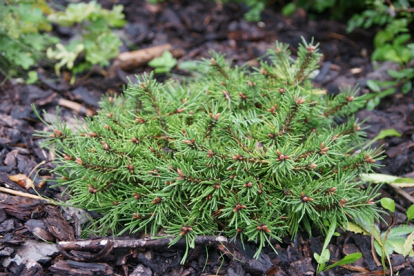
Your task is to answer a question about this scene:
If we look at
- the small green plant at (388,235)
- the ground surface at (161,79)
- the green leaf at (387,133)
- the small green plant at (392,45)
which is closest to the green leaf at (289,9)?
the ground surface at (161,79)

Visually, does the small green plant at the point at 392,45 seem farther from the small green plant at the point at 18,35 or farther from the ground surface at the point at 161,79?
the small green plant at the point at 18,35

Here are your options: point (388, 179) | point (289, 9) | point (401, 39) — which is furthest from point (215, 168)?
point (289, 9)

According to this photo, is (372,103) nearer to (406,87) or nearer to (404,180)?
(406,87)

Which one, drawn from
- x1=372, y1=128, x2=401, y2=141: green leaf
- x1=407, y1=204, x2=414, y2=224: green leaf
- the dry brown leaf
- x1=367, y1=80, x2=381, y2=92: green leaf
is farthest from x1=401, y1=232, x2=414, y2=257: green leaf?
the dry brown leaf

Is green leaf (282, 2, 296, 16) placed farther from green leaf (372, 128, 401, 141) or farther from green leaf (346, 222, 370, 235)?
green leaf (346, 222, 370, 235)

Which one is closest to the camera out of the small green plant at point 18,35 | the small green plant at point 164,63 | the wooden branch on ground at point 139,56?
the small green plant at point 18,35
